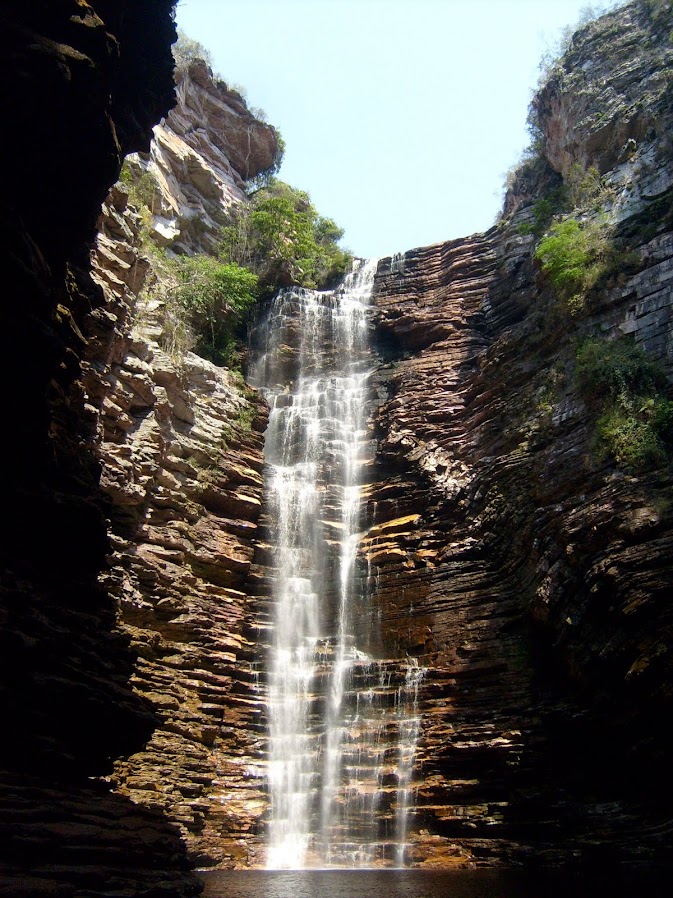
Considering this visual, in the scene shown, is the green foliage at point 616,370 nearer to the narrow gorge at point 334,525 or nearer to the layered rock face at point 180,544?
the narrow gorge at point 334,525

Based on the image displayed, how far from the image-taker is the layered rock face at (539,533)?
13.8 metres

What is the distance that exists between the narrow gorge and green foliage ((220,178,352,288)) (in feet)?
14.1

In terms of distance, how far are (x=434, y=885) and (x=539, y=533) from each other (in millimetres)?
8438

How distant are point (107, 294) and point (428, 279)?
1603 cm

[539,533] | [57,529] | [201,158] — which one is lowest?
[57,529]

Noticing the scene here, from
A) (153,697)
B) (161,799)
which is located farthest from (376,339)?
(161,799)

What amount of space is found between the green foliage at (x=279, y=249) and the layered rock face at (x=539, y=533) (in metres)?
6.48

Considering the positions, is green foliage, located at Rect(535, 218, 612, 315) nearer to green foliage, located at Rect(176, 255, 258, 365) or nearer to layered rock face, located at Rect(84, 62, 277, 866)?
layered rock face, located at Rect(84, 62, 277, 866)

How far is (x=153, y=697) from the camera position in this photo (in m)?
16.8

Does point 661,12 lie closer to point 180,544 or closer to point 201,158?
point 201,158

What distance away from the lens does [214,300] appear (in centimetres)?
2869

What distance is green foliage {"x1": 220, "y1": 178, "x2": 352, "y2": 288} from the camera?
32.5 metres

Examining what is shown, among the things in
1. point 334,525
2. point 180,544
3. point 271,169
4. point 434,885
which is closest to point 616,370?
point 334,525

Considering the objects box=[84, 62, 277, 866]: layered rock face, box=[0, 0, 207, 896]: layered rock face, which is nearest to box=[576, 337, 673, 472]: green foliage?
box=[84, 62, 277, 866]: layered rock face
